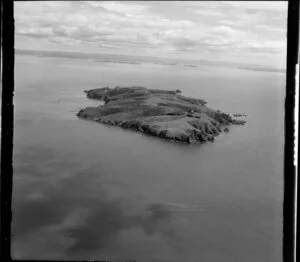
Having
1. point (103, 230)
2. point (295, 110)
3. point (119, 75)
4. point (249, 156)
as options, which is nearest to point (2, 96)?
point (295, 110)

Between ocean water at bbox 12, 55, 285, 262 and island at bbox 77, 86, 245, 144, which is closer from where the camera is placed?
ocean water at bbox 12, 55, 285, 262

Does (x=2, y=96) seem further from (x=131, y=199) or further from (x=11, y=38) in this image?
(x=131, y=199)

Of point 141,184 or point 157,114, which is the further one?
point 157,114

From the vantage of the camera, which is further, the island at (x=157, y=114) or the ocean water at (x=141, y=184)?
the island at (x=157, y=114)

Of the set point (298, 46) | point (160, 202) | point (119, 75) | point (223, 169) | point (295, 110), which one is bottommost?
point (160, 202)
